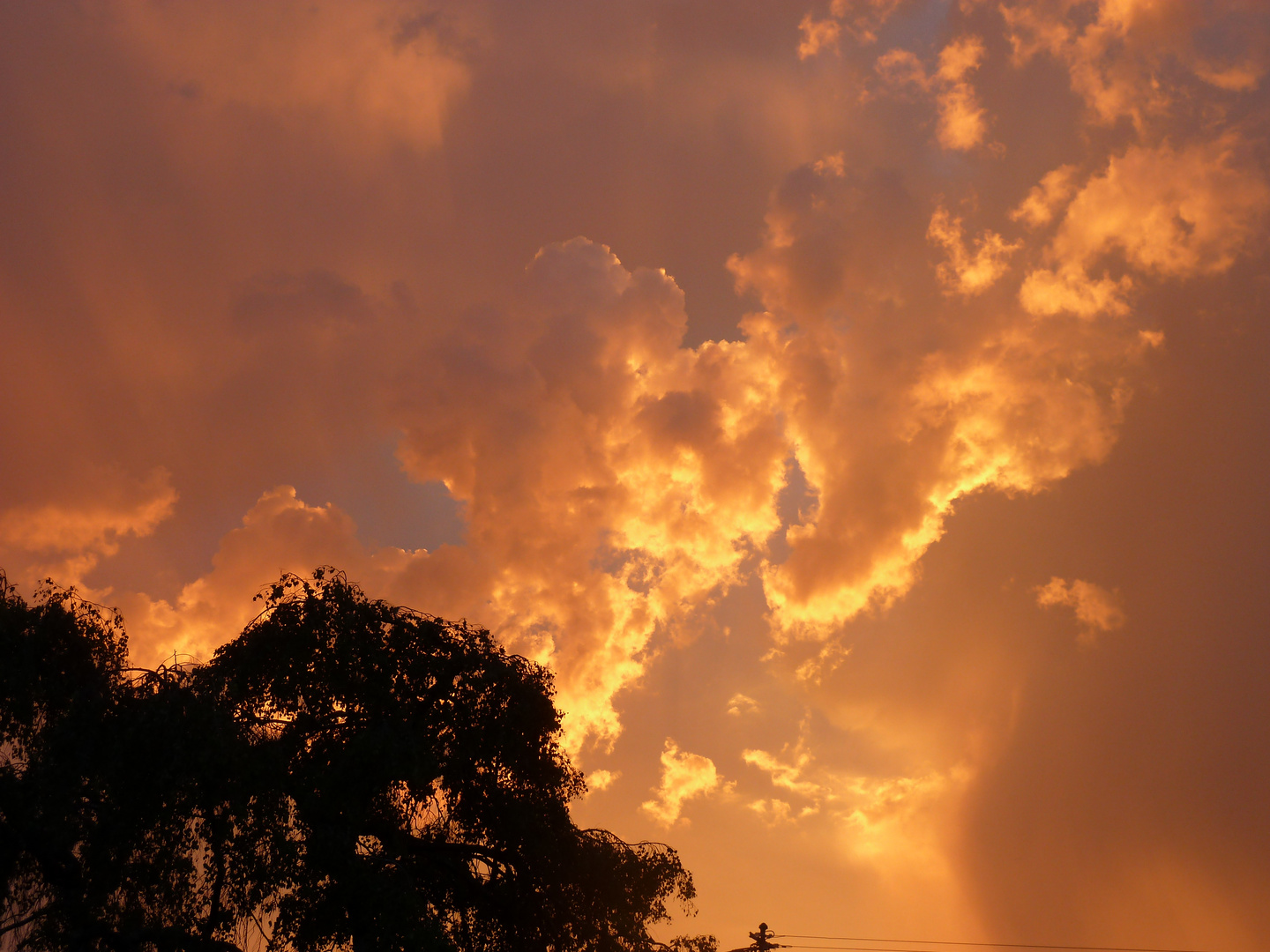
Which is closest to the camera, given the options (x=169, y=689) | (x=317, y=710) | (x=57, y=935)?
(x=57, y=935)

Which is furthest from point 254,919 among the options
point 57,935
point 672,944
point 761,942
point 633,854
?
point 761,942

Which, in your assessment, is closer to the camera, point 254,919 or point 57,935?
point 57,935

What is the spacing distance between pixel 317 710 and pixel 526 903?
8.23m

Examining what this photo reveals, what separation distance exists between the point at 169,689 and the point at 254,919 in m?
6.04

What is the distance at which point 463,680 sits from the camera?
25.6 metres

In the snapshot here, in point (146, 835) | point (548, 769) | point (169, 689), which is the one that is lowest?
point (146, 835)

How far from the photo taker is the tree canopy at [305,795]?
19.3 m

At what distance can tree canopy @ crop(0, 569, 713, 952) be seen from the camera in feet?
63.5

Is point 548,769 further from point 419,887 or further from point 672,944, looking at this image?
point 672,944

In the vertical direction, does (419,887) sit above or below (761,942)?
below

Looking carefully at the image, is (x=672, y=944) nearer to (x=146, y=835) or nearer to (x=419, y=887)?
(x=419, y=887)

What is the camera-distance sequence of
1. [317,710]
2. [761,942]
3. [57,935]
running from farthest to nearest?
[761,942] → [317,710] → [57,935]

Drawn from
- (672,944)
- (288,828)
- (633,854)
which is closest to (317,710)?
(288,828)

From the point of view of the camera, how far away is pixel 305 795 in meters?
21.7
